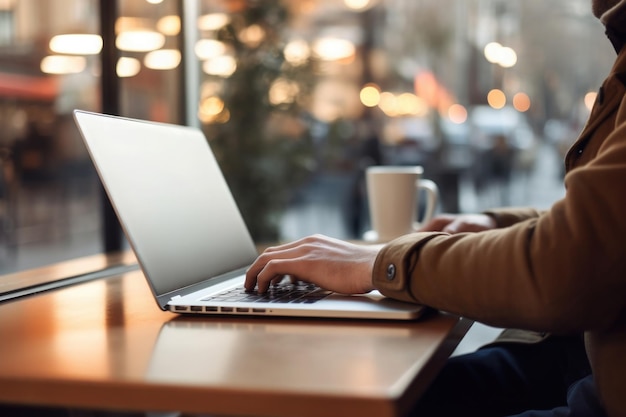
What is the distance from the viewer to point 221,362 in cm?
61

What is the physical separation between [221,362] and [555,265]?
316 mm

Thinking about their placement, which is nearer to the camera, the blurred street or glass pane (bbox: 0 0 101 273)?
glass pane (bbox: 0 0 101 273)

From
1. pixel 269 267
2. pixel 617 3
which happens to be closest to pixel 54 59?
pixel 269 267

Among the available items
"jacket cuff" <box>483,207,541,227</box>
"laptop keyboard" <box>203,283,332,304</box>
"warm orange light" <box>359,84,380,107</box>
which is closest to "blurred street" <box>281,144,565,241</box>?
"warm orange light" <box>359,84,380,107</box>

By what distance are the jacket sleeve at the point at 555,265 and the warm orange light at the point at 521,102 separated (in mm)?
2391

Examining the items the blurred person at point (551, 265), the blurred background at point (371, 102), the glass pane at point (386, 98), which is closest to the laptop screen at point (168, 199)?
the blurred person at point (551, 265)

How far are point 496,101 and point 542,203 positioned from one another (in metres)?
0.48

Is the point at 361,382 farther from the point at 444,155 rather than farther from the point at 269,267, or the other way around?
the point at 444,155

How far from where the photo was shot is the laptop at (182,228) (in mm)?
814

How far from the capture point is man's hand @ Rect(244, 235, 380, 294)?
2.77 ft

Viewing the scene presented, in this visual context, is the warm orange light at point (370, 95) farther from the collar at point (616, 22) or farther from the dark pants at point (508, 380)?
the collar at point (616, 22)

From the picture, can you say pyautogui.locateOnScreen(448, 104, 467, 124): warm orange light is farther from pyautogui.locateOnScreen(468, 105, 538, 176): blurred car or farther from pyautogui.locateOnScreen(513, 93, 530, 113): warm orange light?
pyautogui.locateOnScreen(513, 93, 530, 113): warm orange light

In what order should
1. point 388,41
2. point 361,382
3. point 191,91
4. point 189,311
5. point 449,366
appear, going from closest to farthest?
1. point 361,382
2. point 189,311
3. point 449,366
4. point 191,91
5. point 388,41

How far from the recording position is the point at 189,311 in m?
0.82
